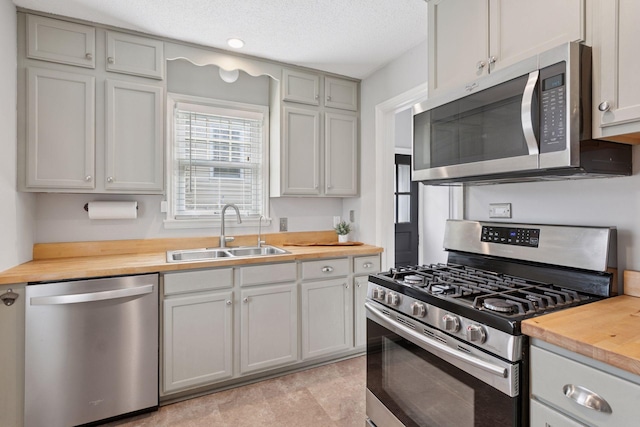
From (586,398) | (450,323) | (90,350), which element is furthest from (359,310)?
(586,398)

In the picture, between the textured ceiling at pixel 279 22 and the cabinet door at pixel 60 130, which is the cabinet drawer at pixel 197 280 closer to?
the cabinet door at pixel 60 130

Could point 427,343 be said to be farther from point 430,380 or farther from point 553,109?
point 553,109

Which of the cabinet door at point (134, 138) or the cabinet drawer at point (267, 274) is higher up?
the cabinet door at point (134, 138)

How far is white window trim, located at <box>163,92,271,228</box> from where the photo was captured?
278cm

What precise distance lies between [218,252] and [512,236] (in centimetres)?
208

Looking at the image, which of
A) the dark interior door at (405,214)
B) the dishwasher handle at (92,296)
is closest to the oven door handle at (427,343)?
the dishwasher handle at (92,296)

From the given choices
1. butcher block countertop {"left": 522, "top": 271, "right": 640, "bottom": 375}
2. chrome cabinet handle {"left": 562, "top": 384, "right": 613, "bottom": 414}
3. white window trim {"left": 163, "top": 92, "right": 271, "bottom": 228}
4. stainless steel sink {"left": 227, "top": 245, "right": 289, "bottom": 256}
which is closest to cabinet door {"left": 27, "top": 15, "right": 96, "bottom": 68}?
white window trim {"left": 163, "top": 92, "right": 271, "bottom": 228}

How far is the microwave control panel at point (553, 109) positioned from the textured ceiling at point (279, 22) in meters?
1.15

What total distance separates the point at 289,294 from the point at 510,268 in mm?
1477

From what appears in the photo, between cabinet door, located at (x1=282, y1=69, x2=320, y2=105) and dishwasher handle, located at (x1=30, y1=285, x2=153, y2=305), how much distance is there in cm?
186

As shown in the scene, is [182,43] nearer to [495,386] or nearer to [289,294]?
[289,294]

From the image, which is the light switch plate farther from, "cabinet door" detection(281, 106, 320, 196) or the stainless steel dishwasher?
the stainless steel dishwasher

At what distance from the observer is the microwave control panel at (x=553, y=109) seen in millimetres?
1201

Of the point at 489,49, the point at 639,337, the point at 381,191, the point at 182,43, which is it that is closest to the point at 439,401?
the point at 639,337
